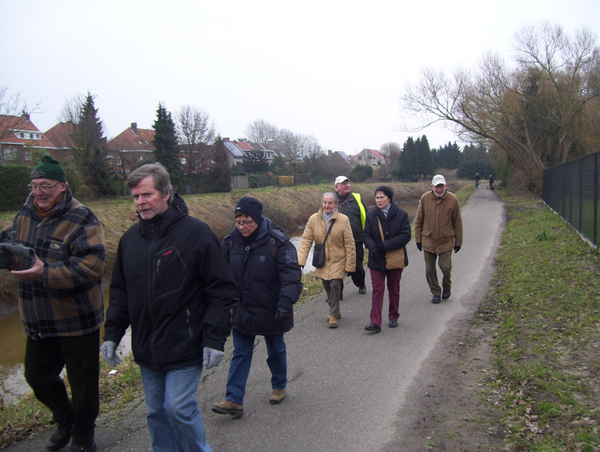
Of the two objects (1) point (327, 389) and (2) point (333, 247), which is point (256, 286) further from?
(2) point (333, 247)

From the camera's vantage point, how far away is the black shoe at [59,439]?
3594 mm

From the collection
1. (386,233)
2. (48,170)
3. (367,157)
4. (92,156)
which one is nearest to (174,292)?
(48,170)

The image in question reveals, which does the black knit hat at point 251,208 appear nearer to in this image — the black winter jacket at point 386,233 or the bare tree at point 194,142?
the black winter jacket at point 386,233

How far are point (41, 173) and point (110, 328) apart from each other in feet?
4.12

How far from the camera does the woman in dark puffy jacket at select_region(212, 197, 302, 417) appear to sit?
12.9 feet

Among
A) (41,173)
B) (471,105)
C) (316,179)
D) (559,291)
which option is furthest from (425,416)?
(316,179)

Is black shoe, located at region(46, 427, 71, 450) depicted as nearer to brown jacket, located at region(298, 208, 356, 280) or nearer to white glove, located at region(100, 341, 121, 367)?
white glove, located at region(100, 341, 121, 367)

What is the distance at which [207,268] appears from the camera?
2.96 m

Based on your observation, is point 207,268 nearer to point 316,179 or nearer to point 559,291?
point 559,291

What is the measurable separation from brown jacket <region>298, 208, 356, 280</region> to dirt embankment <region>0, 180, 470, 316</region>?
6.66 metres

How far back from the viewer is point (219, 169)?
137 feet

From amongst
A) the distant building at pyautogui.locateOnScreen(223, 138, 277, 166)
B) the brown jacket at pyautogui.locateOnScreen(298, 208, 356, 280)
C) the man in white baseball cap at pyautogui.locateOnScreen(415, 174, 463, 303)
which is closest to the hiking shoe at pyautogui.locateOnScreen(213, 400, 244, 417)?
the brown jacket at pyautogui.locateOnScreen(298, 208, 356, 280)

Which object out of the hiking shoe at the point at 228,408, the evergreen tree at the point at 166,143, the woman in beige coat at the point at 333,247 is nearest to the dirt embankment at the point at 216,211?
the evergreen tree at the point at 166,143

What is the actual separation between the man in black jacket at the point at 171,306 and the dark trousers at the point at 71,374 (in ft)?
2.11
